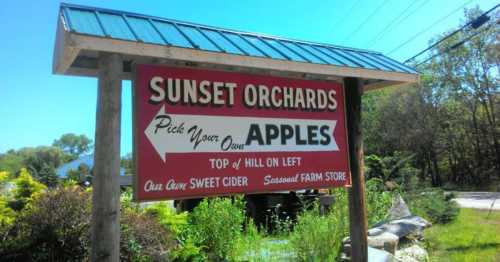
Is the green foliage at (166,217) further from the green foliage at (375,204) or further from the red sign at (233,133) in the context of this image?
the green foliage at (375,204)

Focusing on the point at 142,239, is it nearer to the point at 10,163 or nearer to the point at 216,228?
the point at 216,228

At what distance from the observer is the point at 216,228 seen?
19.7ft

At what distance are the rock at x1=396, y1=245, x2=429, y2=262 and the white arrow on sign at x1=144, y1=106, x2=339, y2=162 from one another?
2.85m

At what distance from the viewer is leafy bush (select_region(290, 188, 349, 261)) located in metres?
5.42

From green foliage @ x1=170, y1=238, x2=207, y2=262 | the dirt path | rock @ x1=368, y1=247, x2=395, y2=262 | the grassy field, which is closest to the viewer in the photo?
green foliage @ x1=170, y1=238, x2=207, y2=262

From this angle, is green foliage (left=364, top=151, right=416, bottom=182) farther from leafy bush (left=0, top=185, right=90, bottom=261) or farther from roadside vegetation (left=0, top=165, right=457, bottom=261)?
leafy bush (left=0, top=185, right=90, bottom=261)

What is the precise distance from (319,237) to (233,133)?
289 cm

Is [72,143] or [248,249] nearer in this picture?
[248,249]

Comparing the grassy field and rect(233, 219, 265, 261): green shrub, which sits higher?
rect(233, 219, 265, 261): green shrub

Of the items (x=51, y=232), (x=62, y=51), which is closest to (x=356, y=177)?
(x=62, y=51)

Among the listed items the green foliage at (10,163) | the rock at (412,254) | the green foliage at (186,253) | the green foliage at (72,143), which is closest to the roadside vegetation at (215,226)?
the green foliage at (186,253)

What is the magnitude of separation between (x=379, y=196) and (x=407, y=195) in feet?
5.52

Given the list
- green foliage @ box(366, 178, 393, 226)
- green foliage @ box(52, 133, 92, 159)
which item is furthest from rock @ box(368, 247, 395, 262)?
green foliage @ box(52, 133, 92, 159)

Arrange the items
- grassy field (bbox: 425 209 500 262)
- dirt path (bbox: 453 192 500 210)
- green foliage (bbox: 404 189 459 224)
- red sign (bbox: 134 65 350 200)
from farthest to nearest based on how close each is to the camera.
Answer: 1. dirt path (bbox: 453 192 500 210)
2. green foliage (bbox: 404 189 459 224)
3. grassy field (bbox: 425 209 500 262)
4. red sign (bbox: 134 65 350 200)
